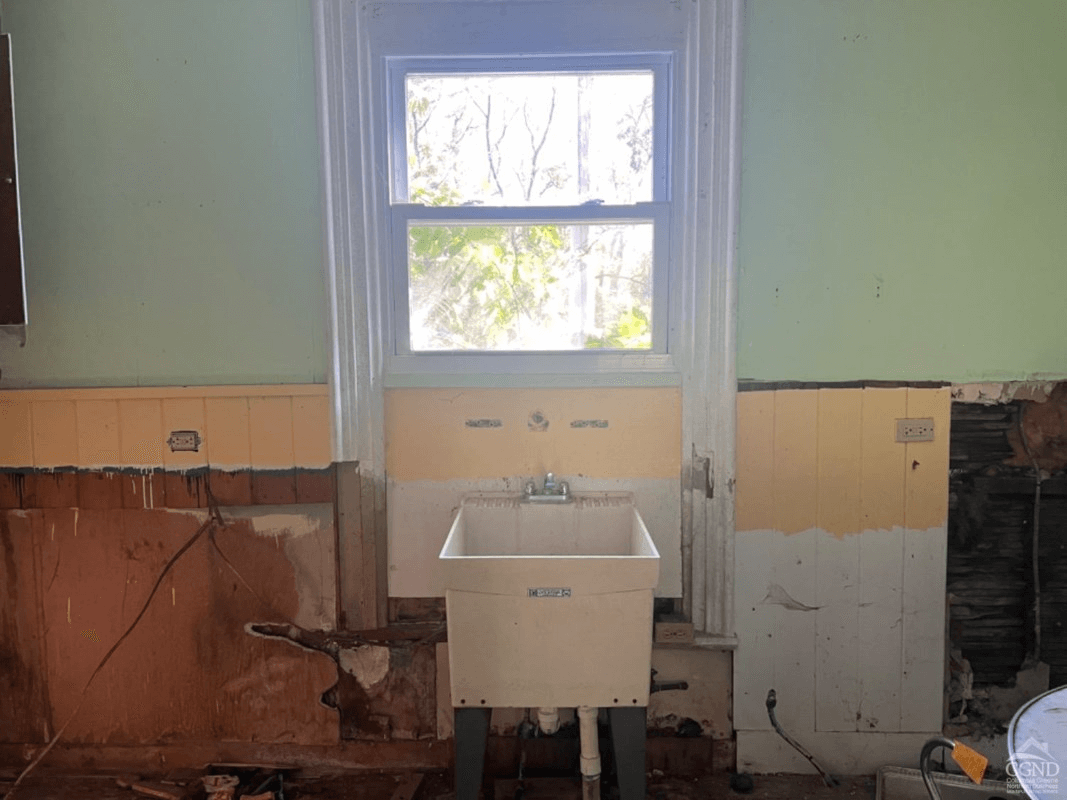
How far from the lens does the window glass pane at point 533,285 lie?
2.04 metres

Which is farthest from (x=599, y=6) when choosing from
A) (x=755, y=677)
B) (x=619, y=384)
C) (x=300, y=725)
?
(x=300, y=725)

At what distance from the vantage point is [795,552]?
200cm

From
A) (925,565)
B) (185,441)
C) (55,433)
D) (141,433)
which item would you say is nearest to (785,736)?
(925,565)

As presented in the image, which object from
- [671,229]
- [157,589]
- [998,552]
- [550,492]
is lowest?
[157,589]

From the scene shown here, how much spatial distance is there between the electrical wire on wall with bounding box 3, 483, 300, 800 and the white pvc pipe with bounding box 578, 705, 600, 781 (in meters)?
0.96

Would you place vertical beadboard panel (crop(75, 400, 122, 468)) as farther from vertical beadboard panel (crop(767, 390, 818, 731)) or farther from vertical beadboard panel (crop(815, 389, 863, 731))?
vertical beadboard panel (crop(815, 389, 863, 731))

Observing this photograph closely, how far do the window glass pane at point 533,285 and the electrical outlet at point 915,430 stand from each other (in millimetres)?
756

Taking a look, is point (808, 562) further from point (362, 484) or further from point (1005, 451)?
point (362, 484)

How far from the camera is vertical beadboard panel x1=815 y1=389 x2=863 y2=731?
6.46 feet

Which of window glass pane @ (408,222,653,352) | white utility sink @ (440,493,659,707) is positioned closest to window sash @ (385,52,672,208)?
window glass pane @ (408,222,653,352)

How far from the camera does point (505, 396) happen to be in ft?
6.61

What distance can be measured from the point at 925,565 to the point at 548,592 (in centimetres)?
119

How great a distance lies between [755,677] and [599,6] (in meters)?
1.99

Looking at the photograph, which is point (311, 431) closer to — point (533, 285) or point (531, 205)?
point (533, 285)
